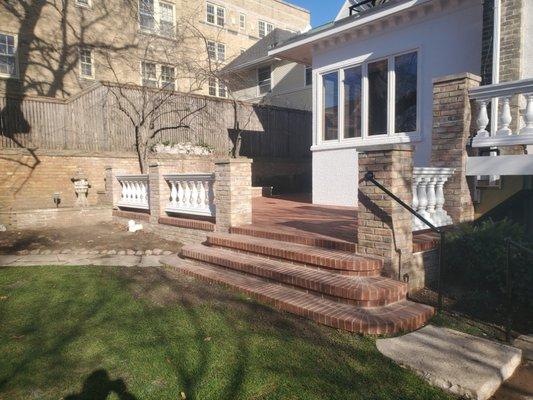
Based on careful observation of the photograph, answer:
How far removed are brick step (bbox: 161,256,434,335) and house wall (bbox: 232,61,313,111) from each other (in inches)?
625

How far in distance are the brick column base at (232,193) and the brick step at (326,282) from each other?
121 cm

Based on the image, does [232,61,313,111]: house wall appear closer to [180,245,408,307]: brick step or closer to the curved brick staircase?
the curved brick staircase

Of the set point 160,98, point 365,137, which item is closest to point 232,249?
point 365,137

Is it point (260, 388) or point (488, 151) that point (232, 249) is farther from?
point (488, 151)

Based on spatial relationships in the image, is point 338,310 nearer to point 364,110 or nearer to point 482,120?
point 482,120

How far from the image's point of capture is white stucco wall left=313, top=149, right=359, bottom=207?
9930mm

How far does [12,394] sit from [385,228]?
12.8 ft

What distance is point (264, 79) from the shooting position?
22.2 m

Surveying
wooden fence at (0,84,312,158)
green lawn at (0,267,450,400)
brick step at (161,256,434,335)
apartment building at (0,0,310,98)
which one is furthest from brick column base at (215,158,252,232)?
apartment building at (0,0,310,98)

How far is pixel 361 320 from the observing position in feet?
12.1

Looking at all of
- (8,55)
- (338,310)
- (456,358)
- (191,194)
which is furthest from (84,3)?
(456,358)

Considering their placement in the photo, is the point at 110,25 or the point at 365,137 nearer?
the point at 365,137

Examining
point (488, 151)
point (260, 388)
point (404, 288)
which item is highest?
point (488, 151)

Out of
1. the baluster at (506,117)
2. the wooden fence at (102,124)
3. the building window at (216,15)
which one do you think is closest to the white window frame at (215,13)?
the building window at (216,15)
